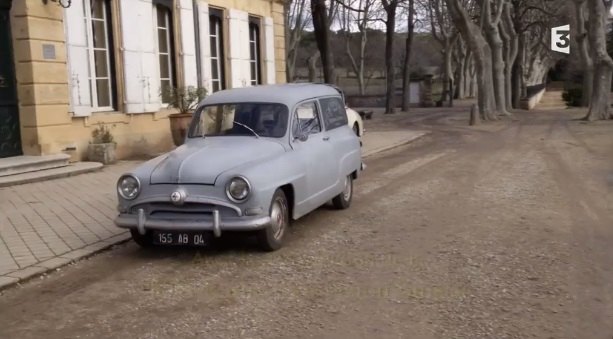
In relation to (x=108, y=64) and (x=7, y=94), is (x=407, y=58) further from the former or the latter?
(x=7, y=94)

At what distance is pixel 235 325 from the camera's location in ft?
15.5

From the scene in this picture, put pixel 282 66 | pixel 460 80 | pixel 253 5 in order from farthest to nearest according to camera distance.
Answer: pixel 460 80
pixel 282 66
pixel 253 5

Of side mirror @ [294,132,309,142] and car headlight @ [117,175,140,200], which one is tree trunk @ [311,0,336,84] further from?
car headlight @ [117,175,140,200]

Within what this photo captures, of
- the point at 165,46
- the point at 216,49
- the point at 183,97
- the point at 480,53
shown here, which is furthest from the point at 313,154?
the point at 480,53

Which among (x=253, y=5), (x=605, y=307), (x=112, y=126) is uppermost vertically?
(x=253, y=5)

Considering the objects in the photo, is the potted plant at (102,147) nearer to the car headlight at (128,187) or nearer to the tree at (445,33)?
the car headlight at (128,187)

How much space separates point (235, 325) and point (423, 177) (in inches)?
300

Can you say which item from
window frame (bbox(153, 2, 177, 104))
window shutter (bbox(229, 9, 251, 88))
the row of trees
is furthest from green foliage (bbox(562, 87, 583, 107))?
window frame (bbox(153, 2, 177, 104))

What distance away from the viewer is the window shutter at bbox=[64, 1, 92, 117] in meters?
12.5

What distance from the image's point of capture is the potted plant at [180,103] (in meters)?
13.5

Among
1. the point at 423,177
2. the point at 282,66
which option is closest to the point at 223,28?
the point at 282,66

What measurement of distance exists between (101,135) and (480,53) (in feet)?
52.6

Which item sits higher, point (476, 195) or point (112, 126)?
point (112, 126)

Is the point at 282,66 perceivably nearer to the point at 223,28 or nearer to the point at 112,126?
the point at 223,28
